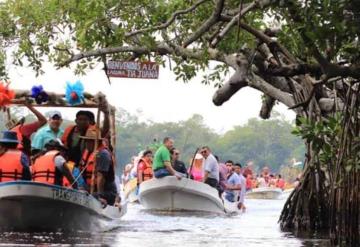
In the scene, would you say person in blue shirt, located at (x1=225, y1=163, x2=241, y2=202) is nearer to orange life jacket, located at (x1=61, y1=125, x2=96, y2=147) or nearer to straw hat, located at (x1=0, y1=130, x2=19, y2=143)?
orange life jacket, located at (x1=61, y1=125, x2=96, y2=147)

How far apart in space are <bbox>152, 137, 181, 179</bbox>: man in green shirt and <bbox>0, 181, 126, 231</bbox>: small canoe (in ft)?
26.1

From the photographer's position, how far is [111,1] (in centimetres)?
1703

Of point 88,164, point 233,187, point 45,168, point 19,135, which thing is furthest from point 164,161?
point 45,168

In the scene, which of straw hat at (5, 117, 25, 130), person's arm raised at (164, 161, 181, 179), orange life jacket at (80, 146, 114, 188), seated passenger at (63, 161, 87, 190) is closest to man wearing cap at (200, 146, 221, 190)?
person's arm raised at (164, 161, 181, 179)

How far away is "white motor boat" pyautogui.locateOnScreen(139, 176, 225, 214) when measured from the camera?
24750mm

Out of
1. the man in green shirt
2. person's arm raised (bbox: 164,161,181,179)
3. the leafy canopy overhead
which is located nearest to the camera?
the leafy canopy overhead

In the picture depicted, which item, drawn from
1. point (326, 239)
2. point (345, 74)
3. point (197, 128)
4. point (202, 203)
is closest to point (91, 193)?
point (326, 239)

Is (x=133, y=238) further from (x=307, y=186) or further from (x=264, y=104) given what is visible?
(x=264, y=104)

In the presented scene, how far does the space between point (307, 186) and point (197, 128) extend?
4938 inches

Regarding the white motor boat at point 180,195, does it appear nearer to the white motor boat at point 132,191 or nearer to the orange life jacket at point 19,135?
the white motor boat at point 132,191

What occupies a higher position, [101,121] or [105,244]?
[101,121]

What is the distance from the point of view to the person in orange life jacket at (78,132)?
641 inches

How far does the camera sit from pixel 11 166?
14.9m

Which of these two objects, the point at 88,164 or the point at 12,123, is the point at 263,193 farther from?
the point at 88,164
